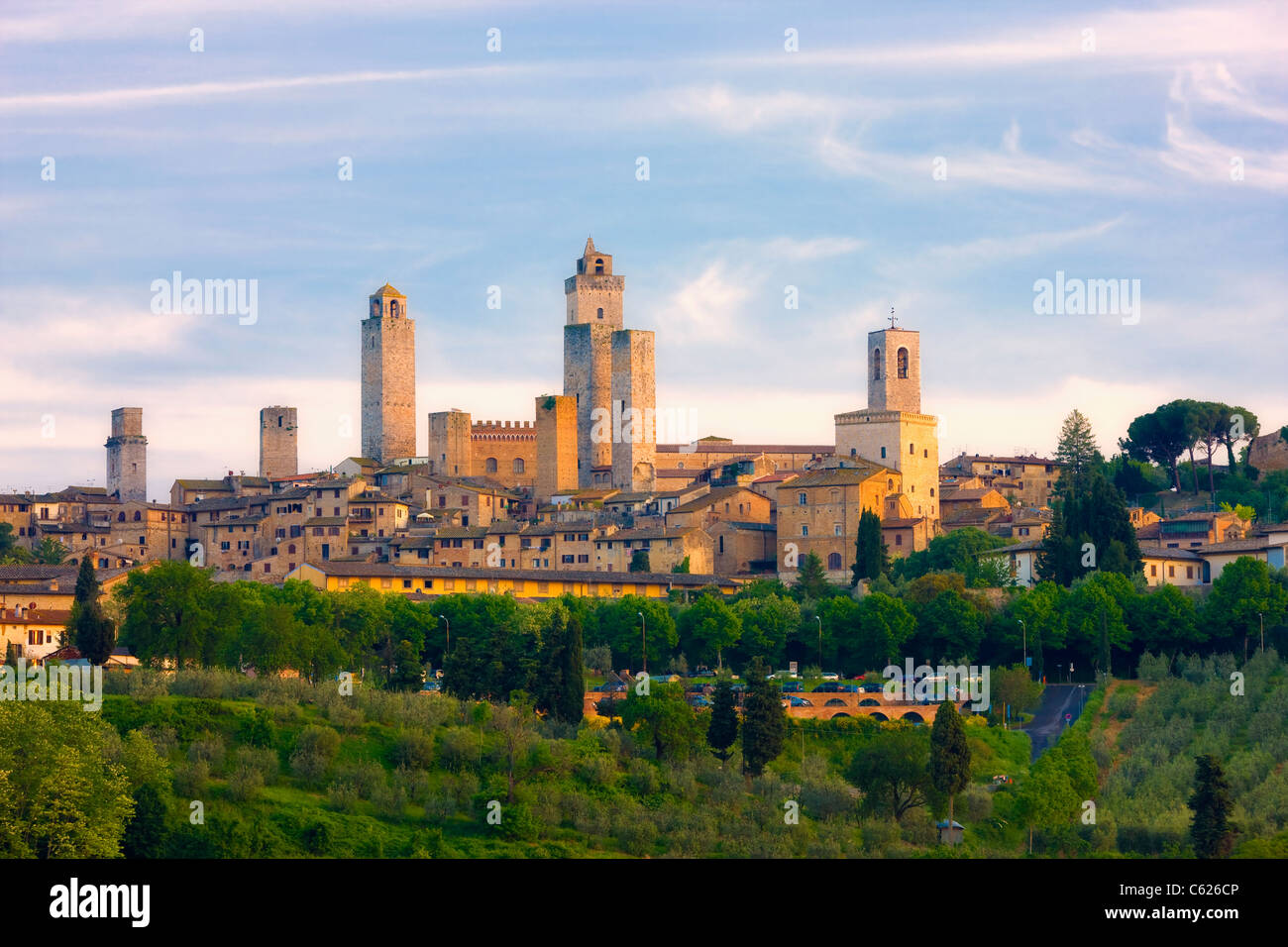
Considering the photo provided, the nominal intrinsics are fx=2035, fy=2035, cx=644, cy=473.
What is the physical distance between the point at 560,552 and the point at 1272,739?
37220 mm

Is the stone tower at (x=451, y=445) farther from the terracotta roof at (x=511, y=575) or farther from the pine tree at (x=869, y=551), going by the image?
the pine tree at (x=869, y=551)

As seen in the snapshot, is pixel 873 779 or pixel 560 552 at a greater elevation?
pixel 560 552

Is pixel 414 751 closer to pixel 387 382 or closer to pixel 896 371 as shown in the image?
pixel 896 371

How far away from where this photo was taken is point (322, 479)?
301ft

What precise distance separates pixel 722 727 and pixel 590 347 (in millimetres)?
52373

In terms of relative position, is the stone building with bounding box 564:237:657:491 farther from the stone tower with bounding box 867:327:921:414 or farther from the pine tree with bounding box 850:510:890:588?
the pine tree with bounding box 850:510:890:588

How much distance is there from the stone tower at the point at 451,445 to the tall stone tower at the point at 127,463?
1484 centimetres

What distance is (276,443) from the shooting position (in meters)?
104

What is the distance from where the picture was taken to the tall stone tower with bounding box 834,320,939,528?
85375 millimetres

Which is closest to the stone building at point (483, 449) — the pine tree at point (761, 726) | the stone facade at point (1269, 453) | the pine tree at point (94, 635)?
the stone facade at point (1269, 453)

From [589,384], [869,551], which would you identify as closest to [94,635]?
[869,551]
